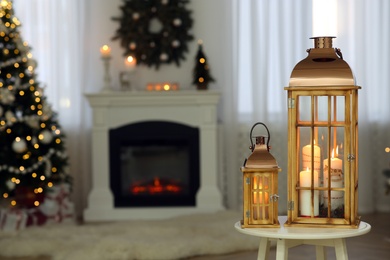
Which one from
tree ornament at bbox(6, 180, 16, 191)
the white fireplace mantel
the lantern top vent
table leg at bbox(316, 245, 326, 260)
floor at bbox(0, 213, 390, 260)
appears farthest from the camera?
the white fireplace mantel

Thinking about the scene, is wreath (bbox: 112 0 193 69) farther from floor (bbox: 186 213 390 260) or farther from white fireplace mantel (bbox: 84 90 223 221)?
floor (bbox: 186 213 390 260)

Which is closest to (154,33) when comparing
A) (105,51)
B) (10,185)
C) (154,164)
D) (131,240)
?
(105,51)

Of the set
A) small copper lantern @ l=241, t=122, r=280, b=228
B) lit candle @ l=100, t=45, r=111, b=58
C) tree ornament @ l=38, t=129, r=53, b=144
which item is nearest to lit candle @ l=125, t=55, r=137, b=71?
lit candle @ l=100, t=45, r=111, b=58

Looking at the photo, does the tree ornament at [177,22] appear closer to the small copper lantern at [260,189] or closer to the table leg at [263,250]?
the small copper lantern at [260,189]

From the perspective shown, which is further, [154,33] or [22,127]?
[154,33]

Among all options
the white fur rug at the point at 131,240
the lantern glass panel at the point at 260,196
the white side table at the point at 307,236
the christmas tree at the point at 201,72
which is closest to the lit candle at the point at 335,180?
the white side table at the point at 307,236

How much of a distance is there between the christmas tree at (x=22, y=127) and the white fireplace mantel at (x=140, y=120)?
554 mm

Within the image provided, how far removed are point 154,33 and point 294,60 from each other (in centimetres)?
130

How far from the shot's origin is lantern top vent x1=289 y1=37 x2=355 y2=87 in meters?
2.50

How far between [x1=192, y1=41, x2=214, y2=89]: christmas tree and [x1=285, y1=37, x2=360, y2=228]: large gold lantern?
3.57 m

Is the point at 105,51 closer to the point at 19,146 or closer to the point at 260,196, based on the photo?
the point at 19,146

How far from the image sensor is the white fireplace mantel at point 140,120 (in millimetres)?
6012

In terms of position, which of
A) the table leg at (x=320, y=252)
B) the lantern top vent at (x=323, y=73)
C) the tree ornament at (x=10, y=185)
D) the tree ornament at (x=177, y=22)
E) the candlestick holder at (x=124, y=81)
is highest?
the tree ornament at (x=177, y=22)

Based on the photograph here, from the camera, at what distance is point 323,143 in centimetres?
256
